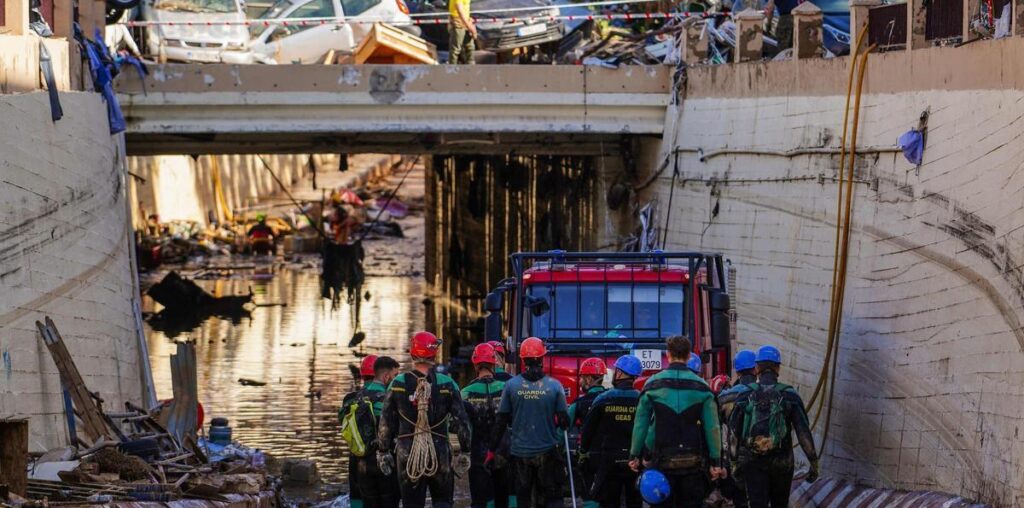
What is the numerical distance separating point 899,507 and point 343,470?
7055 millimetres

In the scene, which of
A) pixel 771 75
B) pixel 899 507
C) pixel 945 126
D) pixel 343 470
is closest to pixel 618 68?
pixel 771 75

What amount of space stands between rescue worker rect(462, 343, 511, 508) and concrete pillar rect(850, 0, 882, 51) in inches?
245

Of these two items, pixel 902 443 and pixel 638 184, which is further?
pixel 638 184

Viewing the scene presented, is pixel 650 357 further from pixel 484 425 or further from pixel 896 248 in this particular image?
pixel 484 425

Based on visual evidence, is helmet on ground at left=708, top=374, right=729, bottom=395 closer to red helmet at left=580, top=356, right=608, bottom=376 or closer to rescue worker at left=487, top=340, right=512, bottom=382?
red helmet at left=580, top=356, right=608, bottom=376

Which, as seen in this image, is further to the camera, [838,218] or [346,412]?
[838,218]

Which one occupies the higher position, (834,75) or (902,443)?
(834,75)

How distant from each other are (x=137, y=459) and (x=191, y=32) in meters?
13.0

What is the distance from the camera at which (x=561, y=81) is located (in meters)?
24.0

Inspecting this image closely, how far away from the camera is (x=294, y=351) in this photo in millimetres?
28688

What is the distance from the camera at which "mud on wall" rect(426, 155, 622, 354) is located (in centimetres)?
2839

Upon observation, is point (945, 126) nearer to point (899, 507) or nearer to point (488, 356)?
point (899, 507)

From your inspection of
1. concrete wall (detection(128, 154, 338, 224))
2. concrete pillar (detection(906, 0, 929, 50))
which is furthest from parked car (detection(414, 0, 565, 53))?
concrete wall (detection(128, 154, 338, 224))

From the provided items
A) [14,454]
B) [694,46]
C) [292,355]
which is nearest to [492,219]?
[292,355]
